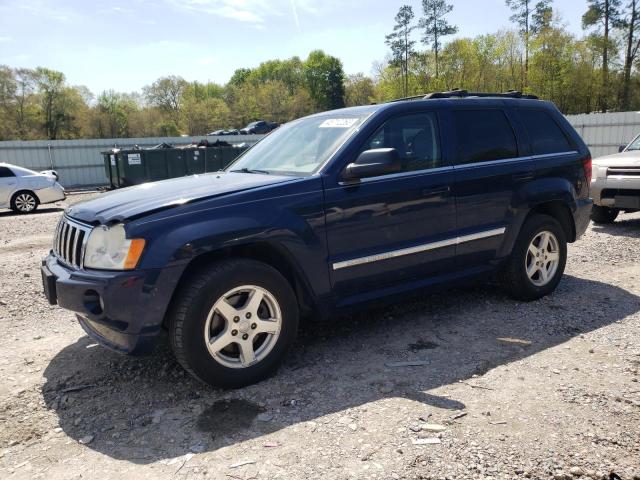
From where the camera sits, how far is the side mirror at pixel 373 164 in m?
3.54

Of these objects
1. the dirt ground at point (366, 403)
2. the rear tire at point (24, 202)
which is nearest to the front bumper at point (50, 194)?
the rear tire at point (24, 202)

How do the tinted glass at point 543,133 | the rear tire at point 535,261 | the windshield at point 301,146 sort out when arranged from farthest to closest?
the tinted glass at point 543,133 < the rear tire at point 535,261 < the windshield at point 301,146

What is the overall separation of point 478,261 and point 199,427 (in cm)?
272

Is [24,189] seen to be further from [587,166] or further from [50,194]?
[587,166]

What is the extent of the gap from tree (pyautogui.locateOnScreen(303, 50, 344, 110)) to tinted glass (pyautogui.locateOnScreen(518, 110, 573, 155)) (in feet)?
279

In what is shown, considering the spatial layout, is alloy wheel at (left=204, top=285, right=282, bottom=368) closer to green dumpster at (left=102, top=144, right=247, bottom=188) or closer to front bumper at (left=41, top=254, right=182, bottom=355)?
front bumper at (left=41, top=254, right=182, bottom=355)

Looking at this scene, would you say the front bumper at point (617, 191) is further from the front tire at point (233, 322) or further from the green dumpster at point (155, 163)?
the green dumpster at point (155, 163)

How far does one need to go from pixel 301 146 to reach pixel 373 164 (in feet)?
2.86

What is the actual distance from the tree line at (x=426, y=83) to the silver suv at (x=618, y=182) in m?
39.9

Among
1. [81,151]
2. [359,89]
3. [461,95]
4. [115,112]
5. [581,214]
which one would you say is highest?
[359,89]

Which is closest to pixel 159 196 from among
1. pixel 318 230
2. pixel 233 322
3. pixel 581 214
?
pixel 233 322

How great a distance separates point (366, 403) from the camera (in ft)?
10.3

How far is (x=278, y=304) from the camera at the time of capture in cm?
342

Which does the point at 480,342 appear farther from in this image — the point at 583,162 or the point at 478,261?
the point at 583,162
